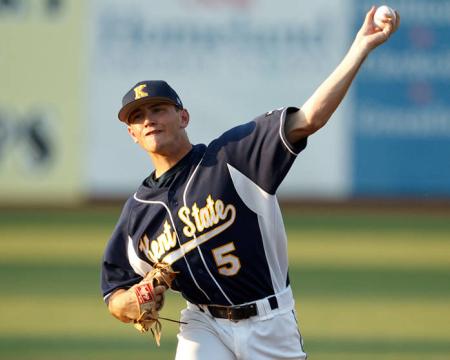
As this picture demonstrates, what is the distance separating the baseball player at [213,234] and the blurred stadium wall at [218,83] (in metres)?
10.4

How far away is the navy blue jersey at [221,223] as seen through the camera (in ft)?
13.4

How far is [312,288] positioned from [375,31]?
6.27m

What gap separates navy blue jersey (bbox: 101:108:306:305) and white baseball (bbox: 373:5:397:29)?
0.51 m

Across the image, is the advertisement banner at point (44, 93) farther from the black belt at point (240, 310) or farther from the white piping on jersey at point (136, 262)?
the black belt at point (240, 310)

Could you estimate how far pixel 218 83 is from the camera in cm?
1486

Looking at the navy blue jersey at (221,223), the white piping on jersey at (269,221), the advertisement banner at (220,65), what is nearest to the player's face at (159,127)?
the navy blue jersey at (221,223)

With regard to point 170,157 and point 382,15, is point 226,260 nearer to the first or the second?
point 170,157

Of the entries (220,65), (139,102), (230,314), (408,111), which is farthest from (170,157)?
(408,111)

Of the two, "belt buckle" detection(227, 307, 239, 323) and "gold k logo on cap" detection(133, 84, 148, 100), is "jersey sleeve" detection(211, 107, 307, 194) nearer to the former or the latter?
"gold k logo on cap" detection(133, 84, 148, 100)

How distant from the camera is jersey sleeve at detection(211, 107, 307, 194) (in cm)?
394

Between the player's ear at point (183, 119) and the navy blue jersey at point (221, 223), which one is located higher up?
the player's ear at point (183, 119)

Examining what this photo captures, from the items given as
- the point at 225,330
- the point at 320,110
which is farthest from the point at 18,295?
the point at 320,110

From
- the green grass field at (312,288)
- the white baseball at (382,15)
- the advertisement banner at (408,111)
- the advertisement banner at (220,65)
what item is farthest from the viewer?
the advertisement banner at (408,111)

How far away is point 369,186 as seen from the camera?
14914mm
